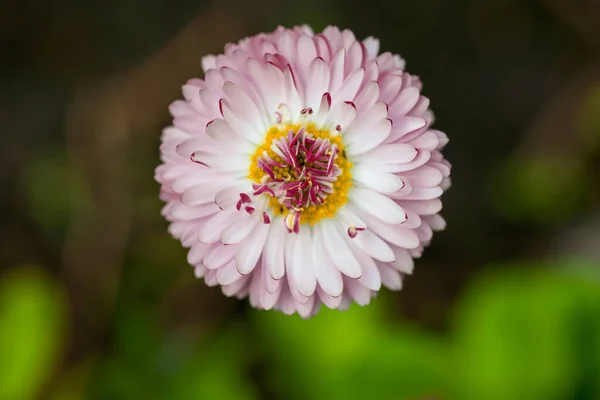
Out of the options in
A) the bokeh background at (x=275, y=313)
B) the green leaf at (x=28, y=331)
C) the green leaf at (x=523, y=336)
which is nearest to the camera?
the green leaf at (x=523, y=336)

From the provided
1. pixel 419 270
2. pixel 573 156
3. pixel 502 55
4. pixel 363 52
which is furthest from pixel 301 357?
pixel 502 55

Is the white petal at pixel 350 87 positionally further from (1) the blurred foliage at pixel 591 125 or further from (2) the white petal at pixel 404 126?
(1) the blurred foliage at pixel 591 125

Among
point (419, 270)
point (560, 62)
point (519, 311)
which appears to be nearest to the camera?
point (519, 311)

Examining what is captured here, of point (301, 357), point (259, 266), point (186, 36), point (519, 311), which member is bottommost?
point (301, 357)

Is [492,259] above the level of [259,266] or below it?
above

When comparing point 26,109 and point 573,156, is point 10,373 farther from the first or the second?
point 573,156

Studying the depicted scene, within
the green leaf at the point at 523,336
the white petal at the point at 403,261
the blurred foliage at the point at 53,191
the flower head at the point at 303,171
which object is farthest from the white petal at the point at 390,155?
the blurred foliage at the point at 53,191

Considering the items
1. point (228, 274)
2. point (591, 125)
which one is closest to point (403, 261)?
point (228, 274)

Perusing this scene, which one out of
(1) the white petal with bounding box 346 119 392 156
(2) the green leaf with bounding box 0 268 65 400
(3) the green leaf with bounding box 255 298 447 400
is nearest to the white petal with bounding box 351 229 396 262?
(1) the white petal with bounding box 346 119 392 156
